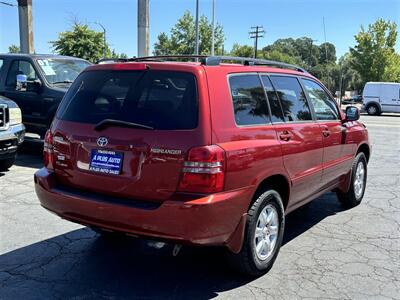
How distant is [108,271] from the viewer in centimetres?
397

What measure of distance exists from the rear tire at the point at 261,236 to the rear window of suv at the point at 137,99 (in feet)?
3.16

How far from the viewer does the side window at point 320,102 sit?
5105 millimetres

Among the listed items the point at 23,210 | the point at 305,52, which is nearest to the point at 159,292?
the point at 23,210

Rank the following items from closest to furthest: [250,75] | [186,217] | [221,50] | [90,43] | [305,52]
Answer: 1. [186,217]
2. [250,75]
3. [90,43]
4. [221,50]
5. [305,52]

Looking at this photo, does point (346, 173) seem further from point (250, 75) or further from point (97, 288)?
point (97, 288)

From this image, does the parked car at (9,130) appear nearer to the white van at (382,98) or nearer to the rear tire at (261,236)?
the rear tire at (261,236)

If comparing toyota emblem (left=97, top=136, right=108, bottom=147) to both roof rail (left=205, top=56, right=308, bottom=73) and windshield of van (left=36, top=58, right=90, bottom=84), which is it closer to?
roof rail (left=205, top=56, right=308, bottom=73)

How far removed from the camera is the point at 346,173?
19.2 ft

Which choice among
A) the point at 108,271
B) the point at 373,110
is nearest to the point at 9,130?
the point at 108,271

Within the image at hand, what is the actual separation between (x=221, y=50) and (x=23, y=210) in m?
56.6

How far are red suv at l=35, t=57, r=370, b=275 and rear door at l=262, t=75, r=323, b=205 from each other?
0.06ft

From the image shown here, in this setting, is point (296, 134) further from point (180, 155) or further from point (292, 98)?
point (180, 155)

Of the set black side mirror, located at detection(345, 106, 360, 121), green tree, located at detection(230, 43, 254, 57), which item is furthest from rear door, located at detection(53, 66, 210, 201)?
green tree, located at detection(230, 43, 254, 57)

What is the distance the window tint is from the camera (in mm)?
4199
